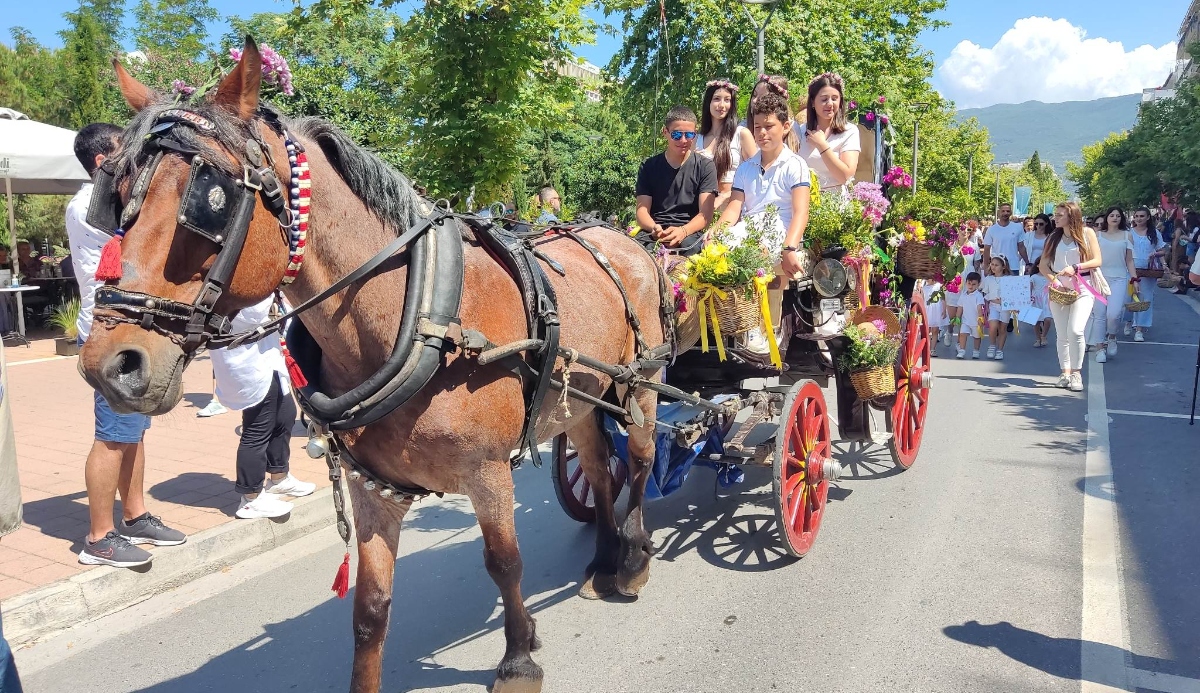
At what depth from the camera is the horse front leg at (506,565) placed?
278 cm

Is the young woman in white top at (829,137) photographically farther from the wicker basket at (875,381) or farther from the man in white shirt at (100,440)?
the man in white shirt at (100,440)

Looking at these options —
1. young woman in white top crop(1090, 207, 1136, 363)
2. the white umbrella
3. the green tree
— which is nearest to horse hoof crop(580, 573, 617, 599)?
the white umbrella

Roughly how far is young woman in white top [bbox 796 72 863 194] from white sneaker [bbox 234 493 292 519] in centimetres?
405

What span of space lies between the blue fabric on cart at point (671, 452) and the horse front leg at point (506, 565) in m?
1.43

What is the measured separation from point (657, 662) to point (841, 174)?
337 cm

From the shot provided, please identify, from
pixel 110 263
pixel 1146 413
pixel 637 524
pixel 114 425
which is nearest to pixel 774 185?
pixel 637 524

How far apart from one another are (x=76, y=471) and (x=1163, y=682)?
6766 millimetres

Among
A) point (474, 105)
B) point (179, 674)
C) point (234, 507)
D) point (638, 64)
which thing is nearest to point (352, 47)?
point (638, 64)

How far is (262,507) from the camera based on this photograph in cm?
498

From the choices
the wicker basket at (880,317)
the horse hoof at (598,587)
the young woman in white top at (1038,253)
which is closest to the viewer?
the horse hoof at (598,587)

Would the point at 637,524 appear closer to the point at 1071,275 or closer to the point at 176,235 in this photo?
the point at 176,235

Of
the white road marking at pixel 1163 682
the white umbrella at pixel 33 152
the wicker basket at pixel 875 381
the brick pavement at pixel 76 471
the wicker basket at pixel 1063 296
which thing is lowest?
the white road marking at pixel 1163 682

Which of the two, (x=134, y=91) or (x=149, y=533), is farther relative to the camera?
(x=149, y=533)

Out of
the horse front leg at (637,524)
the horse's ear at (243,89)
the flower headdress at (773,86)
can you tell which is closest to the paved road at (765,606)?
the horse front leg at (637,524)
